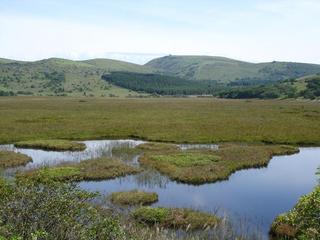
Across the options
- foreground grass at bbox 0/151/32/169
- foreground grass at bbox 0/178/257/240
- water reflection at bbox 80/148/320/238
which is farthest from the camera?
foreground grass at bbox 0/151/32/169

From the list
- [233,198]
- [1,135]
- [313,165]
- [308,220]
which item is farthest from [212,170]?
[1,135]

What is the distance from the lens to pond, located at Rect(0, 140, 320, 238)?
27953 millimetres

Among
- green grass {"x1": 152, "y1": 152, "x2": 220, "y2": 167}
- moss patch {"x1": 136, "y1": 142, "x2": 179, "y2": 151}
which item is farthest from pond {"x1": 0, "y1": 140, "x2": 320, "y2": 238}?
moss patch {"x1": 136, "y1": 142, "x2": 179, "y2": 151}

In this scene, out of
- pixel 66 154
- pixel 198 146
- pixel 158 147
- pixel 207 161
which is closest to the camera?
pixel 207 161

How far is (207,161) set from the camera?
41.2 m

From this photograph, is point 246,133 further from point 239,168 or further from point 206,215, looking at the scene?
point 206,215

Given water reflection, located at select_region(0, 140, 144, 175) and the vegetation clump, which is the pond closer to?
water reflection, located at select_region(0, 140, 144, 175)

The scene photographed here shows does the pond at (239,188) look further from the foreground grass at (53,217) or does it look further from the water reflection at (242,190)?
the foreground grass at (53,217)

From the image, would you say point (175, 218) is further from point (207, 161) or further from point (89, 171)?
point (207, 161)

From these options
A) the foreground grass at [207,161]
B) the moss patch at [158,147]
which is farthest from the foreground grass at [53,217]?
the moss patch at [158,147]

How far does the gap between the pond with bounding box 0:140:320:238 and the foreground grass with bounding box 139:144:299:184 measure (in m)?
0.91

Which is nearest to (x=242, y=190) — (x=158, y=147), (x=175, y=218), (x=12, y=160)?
(x=175, y=218)

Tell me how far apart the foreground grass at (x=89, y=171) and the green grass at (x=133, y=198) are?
615cm

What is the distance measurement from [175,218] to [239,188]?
10462 mm
